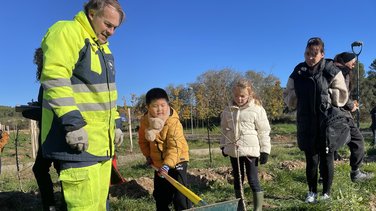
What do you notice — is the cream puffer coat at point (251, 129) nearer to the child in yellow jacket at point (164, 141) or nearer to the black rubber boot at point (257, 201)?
the black rubber boot at point (257, 201)

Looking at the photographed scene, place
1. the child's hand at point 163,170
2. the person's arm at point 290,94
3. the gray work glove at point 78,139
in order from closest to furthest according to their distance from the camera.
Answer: the gray work glove at point 78,139 → the child's hand at point 163,170 → the person's arm at point 290,94

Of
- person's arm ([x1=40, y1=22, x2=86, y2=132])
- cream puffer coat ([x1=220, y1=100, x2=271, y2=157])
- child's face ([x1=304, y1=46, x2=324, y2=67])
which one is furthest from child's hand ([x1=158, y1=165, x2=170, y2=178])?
child's face ([x1=304, y1=46, x2=324, y2=67])

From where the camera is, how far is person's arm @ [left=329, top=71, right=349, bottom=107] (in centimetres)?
459

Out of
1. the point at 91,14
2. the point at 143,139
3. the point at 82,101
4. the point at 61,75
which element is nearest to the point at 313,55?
the point at 143,139

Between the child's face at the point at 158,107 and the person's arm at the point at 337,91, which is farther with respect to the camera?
the person's arm at the point at 337,91

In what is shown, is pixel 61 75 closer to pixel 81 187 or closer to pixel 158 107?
pixel 81 187

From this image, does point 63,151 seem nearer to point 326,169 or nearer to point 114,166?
point 114,166

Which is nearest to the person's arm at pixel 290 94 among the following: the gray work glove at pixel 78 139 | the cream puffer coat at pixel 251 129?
the cream puffer coat at pixel 251 129

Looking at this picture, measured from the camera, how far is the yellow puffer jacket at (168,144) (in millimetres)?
3978

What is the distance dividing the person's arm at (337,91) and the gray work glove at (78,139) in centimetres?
306

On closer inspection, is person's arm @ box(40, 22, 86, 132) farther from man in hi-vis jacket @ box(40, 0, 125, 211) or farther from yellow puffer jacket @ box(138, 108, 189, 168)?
yellow puffer jacket @ box(138, 108, 189, 168)

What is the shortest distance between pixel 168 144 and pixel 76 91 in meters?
1.53

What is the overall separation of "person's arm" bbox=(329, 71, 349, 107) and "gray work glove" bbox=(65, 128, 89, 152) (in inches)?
120

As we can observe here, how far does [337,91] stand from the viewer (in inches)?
182
